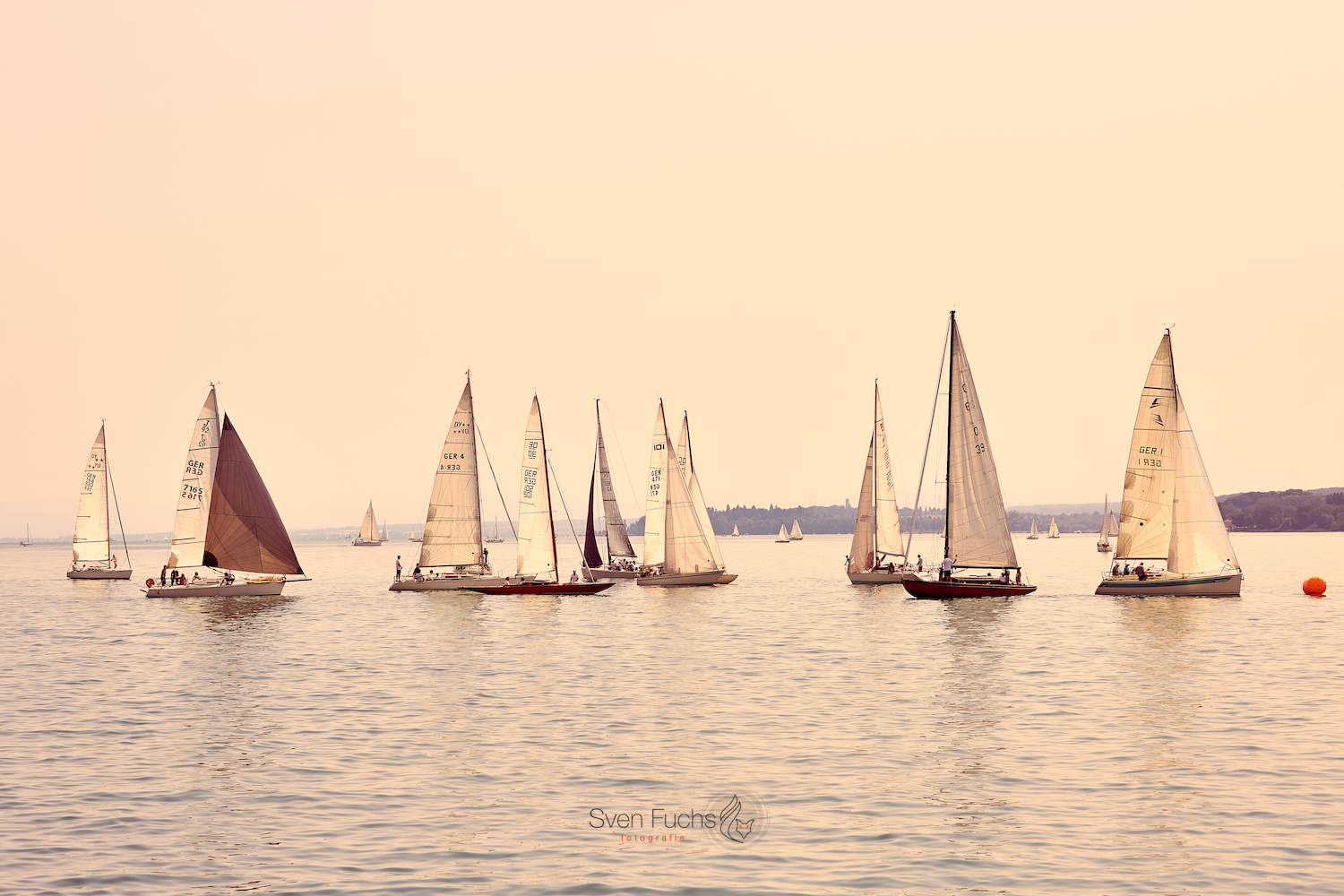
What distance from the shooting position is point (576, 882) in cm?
1534

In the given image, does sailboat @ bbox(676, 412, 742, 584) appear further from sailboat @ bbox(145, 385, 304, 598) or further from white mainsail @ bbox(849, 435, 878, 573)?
sailboat @ bbox(145, 385, 304, 598)

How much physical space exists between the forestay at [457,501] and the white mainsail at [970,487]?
99.1ft

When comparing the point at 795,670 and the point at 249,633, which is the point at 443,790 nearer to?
the point at 795,670

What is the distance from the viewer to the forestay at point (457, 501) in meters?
75.1

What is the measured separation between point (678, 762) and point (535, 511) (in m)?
50.0

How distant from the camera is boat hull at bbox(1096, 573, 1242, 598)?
217 ft

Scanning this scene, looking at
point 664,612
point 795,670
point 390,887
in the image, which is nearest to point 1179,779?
point 390,887

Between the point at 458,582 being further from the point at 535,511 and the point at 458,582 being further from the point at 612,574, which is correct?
the point at 612,574

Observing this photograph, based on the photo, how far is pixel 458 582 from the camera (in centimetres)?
7581

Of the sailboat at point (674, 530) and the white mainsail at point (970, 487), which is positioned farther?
the sailboat at point (674, 530)

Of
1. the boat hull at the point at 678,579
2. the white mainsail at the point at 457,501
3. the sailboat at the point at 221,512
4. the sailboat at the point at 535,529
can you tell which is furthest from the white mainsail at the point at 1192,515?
the sailboat at the point at 221,512

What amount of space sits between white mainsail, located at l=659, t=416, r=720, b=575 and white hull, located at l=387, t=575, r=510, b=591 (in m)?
11.2

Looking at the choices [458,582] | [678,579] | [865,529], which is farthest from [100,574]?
[865,529]

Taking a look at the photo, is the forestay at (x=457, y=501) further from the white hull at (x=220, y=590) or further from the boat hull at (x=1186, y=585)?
the boat hull at (x=1186, y=585)
